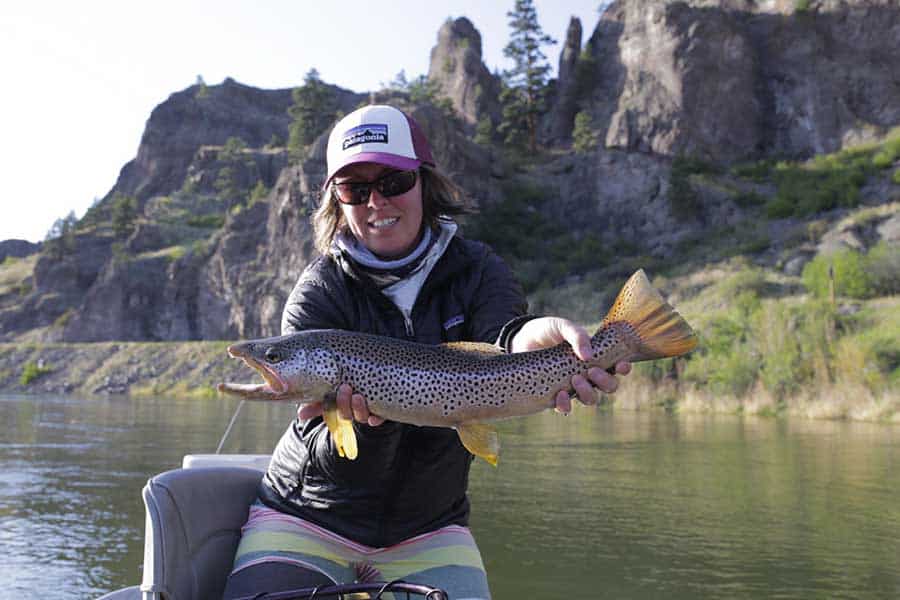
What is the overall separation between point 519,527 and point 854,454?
886 cm

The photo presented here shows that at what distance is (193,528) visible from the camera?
4266 millimetres

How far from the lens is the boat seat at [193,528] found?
3.96 m

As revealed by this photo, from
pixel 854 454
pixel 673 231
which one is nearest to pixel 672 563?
pixel 854 454

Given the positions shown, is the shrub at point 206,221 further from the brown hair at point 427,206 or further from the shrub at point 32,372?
the brown hair at point 427,206

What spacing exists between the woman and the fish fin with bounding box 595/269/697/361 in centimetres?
36

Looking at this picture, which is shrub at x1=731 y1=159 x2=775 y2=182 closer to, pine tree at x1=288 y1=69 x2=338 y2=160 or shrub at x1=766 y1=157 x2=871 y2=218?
shrub at x1=766 y1=157 x2=871 y2=218

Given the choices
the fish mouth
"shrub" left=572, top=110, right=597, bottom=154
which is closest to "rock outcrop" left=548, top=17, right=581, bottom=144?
"shrub" left=572, top=110, right=597, bottom=154

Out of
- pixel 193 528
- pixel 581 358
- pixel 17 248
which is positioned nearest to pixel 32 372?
pixel 193 528

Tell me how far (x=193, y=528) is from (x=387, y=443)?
46.9 inches

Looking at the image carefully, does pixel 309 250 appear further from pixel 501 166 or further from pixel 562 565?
pixel 562 565

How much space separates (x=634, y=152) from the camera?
76.6 m

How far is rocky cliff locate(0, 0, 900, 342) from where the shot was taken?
68.3 metres

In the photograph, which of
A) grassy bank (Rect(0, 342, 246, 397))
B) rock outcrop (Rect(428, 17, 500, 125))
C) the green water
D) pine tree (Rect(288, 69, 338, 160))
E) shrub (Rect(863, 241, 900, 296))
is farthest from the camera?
rock outcrop (Rect(428, 17, 500, 125))

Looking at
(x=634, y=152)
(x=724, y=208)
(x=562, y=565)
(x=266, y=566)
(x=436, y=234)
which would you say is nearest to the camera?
(x=266, y=566)
